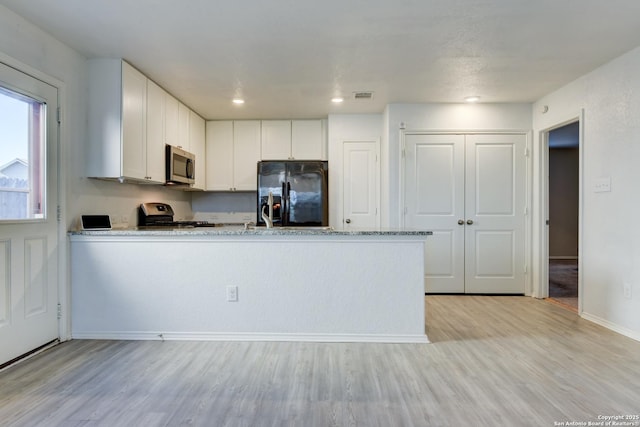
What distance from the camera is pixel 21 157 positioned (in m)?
2.39

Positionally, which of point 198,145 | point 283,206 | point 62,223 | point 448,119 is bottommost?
point 62,223

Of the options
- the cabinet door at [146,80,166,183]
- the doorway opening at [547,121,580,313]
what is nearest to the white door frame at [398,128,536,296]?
the cabinet door at [146,80,166,183]

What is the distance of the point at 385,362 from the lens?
2350 millimetres

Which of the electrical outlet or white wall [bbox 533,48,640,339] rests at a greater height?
white wall [bbox 533,48,640,339]

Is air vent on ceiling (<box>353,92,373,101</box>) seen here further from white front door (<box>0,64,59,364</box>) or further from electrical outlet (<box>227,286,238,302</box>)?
white front door (<box>0,64,59,364</box>)

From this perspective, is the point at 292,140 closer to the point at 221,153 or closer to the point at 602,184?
the point at 221,153

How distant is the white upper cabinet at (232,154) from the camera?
4875 millimetres

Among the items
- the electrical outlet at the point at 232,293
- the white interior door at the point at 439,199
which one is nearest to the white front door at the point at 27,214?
the electrical outlet at the point at 232,293

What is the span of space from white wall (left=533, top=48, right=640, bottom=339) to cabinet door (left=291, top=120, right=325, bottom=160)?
2.83m

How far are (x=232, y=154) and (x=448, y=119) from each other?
2.88m

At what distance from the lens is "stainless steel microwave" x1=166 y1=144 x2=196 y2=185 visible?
3.72 metres

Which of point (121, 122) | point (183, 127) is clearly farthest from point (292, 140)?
point (121, 122)

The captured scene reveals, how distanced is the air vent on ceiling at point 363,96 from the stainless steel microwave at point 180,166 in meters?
2.06

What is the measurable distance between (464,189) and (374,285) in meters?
2.23
